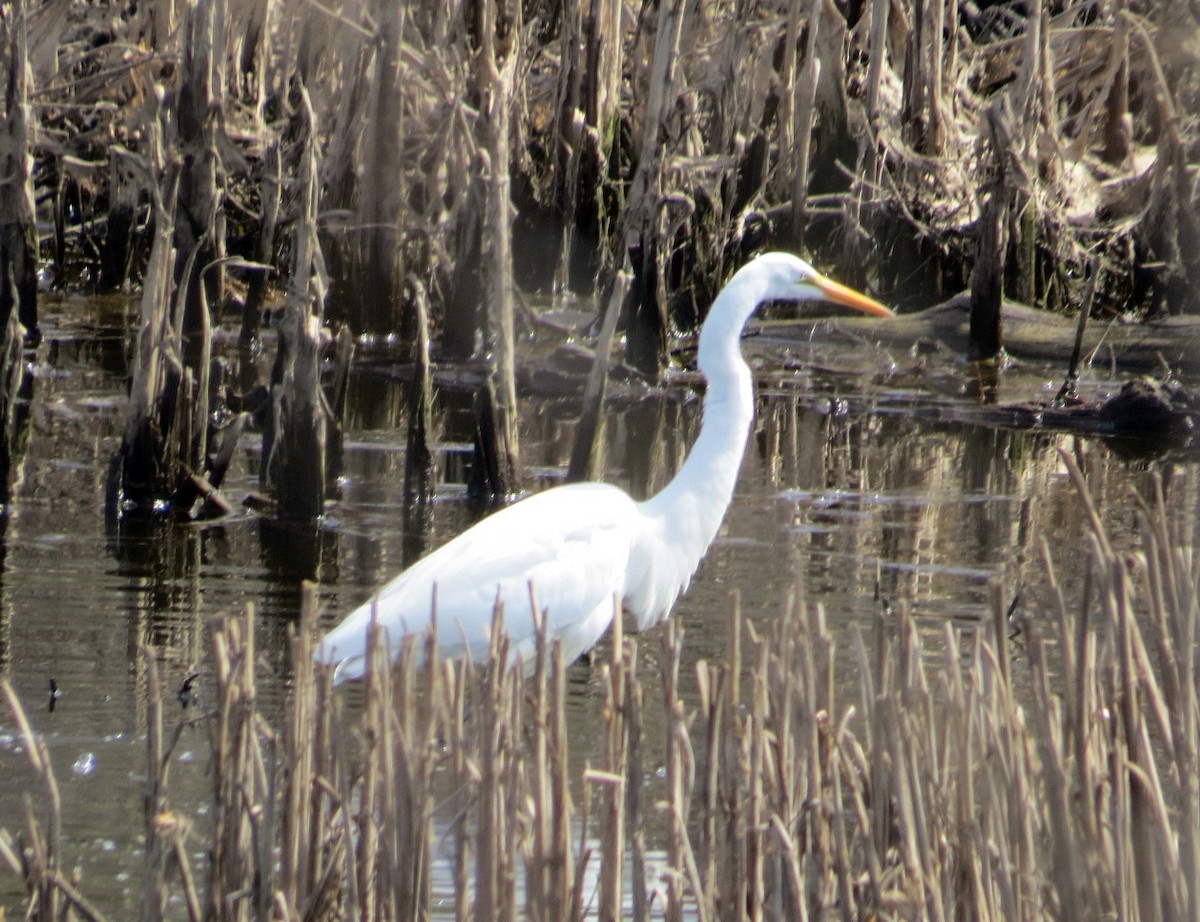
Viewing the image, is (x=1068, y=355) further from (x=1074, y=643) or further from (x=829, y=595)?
(x=1074, y=643)

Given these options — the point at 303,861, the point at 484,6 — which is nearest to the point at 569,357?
the point at 484,6

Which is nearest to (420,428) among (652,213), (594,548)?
(594,548)

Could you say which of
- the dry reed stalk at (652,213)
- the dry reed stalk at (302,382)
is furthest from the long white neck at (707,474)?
the dry reed stalk at (652,213)

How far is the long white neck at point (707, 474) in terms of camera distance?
5.31 m

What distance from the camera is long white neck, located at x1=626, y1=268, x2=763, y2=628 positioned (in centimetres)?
531

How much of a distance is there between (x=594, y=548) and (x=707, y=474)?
0.48 meters

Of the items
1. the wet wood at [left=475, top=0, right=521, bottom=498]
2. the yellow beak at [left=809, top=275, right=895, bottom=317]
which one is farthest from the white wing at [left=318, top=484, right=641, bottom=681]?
the wet wood at [left=475, top=0, right=521, bottom=498]

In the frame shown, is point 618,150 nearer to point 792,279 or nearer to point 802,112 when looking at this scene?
point 802,112

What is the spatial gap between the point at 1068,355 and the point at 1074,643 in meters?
11.7

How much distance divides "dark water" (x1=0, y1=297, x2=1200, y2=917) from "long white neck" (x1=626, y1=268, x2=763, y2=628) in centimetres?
48

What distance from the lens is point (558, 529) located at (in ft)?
16.9

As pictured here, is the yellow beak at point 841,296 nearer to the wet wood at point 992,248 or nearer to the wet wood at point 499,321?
the wet wood at point 499,321

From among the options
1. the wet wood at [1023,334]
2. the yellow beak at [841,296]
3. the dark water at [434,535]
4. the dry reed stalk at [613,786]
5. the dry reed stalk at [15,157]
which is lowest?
the dark water at [434,535]

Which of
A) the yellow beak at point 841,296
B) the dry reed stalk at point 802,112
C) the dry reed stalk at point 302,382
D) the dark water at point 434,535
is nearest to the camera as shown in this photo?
the dark water at point 434,535
